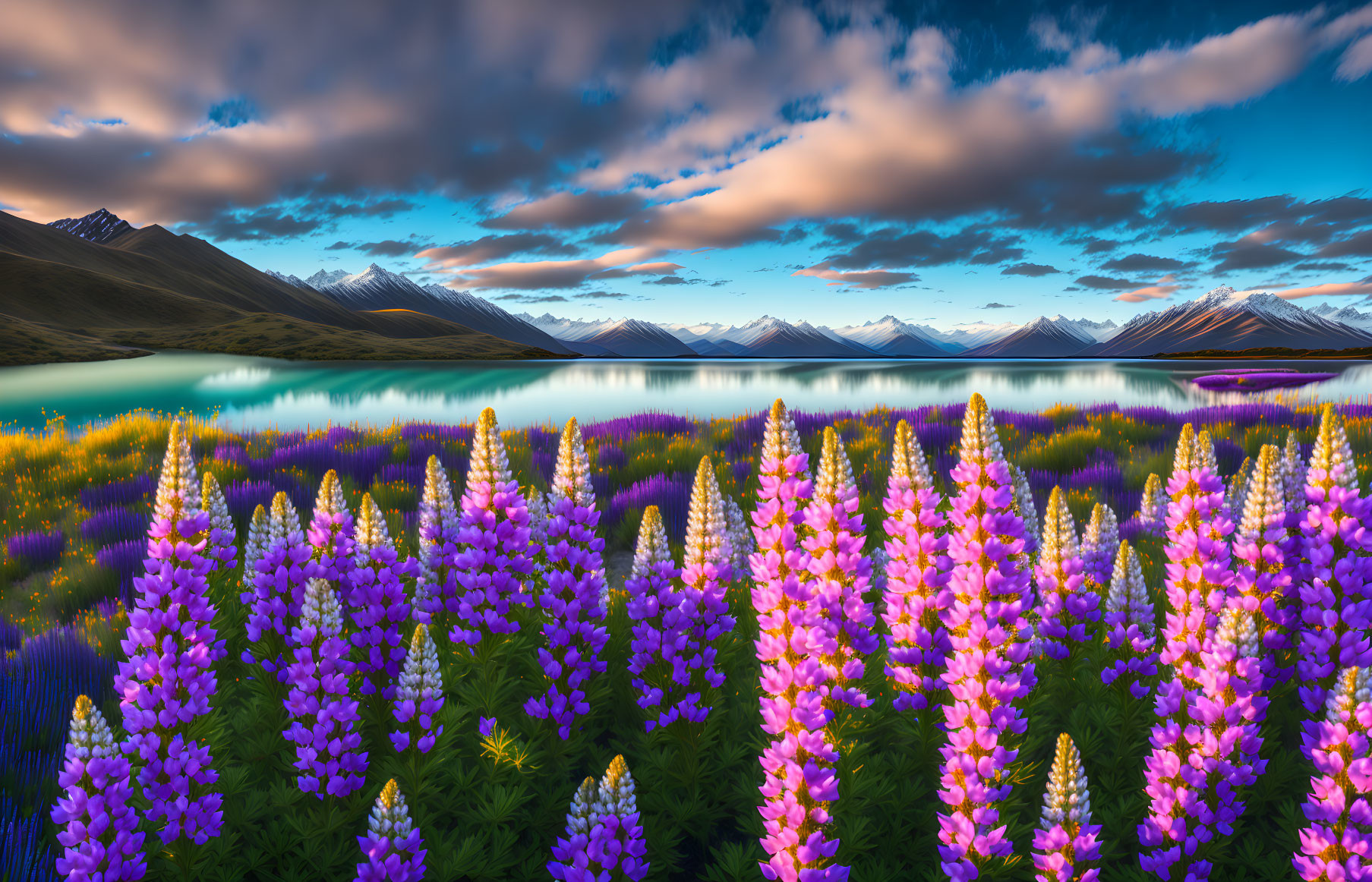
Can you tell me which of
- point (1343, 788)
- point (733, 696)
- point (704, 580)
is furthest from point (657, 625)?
point (1343, 788)

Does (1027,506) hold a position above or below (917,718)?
above

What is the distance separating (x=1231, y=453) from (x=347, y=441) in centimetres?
1557

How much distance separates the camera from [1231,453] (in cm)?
965

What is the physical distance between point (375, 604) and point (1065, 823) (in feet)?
10.5

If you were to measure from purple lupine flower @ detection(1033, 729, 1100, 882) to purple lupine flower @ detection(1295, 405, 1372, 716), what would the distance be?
135cm

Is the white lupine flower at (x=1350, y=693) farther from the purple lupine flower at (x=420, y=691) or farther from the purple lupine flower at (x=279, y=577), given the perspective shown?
the purple lupine flower at (x=279, y=577)

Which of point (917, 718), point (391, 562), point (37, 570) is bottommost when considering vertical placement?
point (37, 570)

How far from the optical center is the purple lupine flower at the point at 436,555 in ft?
12.1

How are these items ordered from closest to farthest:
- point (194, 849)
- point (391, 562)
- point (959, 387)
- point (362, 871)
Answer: point (362, 871), point (194, 849), point (391, 562), point (959, 387)

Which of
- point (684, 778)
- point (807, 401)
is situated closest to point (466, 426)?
point (684, 778)

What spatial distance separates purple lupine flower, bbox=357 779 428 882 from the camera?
6.99ft

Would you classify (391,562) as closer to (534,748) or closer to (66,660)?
(534,748)

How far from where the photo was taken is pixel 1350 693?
201cm

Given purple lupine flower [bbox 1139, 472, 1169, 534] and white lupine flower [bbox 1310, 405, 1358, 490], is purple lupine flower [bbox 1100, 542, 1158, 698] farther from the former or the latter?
purple lupine flower [bbox 1139, 472, 1169, 534]
